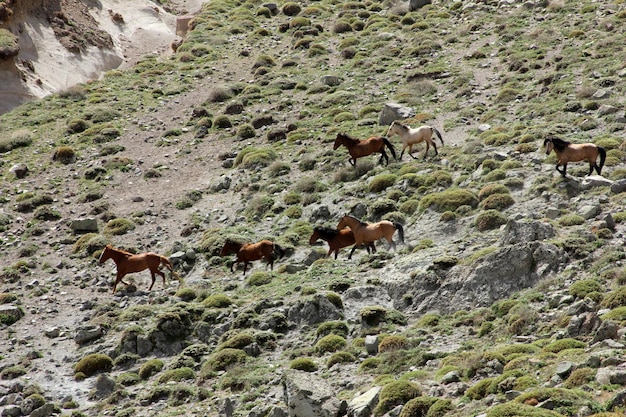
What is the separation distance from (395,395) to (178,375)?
9256 millimetres

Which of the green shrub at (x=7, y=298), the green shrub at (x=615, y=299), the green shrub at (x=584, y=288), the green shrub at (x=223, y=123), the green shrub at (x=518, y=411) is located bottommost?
the green shrub at (x=223, y=123)

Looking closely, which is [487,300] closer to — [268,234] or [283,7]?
[268,234]

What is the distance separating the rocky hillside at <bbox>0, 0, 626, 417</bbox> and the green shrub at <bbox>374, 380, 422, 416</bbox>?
0.20 feet

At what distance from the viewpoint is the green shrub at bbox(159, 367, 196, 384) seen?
2627cm

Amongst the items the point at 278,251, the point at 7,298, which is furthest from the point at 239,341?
the point at 7,298

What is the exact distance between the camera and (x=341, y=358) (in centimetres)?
2361

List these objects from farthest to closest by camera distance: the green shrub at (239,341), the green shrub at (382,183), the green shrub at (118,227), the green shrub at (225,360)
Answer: the green shrub at (118,227)
the green shrub at (382,183)
the green shrub at (239,341)
the green shrub at (225,360)

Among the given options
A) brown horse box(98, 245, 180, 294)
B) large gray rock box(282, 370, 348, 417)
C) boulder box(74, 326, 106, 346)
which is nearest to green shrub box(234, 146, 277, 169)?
brown horse box(98, 245, 180, 294)

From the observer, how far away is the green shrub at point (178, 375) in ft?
86.2

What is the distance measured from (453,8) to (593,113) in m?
32.7

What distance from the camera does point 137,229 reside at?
41.6m

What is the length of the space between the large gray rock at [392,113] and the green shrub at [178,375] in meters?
23.7

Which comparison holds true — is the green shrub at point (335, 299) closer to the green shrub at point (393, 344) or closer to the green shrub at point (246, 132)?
the green shrub at point (393, 344)

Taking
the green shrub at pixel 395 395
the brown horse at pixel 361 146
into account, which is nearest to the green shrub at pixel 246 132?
the brown horse at pixel 361 146
